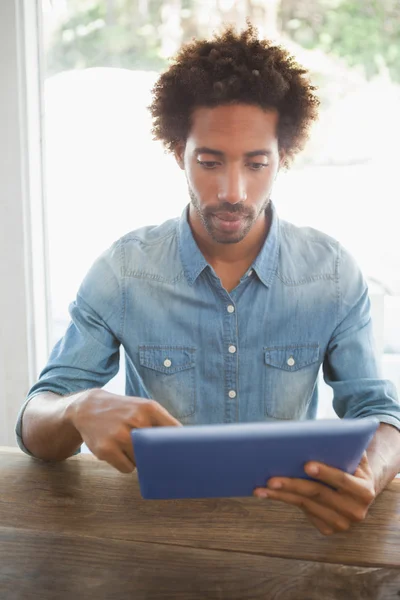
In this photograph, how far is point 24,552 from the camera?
0.90 meters

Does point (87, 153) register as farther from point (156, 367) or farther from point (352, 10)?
point (156, 367)

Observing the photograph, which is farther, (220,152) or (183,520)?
(220,152)

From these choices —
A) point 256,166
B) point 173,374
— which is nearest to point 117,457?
point 173,374

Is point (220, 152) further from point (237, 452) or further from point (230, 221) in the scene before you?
point (237, 452)

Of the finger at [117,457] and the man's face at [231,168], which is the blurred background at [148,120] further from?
the finger at [117,457]

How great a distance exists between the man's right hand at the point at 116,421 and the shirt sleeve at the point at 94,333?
0.32 m

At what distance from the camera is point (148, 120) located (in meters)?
2.43

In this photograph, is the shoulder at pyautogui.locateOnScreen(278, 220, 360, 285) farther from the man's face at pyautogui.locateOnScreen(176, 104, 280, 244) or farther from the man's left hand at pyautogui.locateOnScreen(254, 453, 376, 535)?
the man's left hand at pyautogui.locateOnScreen(254, 453, 376, 535)

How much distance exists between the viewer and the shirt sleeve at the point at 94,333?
136 cm

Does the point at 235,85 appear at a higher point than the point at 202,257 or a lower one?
higher

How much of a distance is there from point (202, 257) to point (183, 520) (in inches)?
25.0

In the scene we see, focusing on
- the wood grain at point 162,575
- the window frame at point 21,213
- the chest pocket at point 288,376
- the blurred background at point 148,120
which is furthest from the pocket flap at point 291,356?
the window frame at point 21,213

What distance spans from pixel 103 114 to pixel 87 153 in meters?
0.16

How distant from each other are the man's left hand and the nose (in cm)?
62
